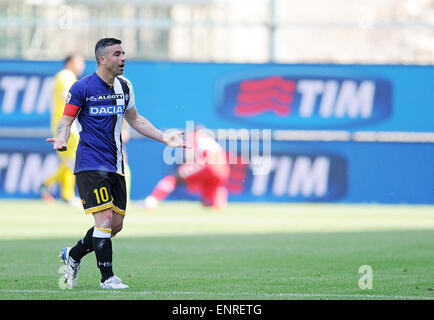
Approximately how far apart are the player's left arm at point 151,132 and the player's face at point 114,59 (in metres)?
0.51

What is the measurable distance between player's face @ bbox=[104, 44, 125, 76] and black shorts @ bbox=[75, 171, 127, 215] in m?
0.87

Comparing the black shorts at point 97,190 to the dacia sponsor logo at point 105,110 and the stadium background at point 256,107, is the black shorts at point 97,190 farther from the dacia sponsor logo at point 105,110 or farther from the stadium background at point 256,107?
the stadium background at point 256,107

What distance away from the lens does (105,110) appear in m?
9.02

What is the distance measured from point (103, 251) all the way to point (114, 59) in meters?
1.60

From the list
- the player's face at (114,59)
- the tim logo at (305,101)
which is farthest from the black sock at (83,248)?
the tim logo at (305,101)

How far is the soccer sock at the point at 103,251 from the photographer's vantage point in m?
8.79

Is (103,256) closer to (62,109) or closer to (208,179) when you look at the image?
(62,109)

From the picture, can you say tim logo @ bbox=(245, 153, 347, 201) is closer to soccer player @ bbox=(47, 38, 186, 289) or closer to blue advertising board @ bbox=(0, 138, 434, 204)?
blue advertising board @ bbox=(0, 138, 434, 204)

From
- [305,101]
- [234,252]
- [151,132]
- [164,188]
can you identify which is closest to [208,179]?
[164,188]

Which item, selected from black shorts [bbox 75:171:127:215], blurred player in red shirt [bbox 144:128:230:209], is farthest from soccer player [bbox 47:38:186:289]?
blurred player in red shirt [bbox 144:128:230:209]

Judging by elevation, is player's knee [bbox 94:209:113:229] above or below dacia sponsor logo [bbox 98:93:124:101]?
below

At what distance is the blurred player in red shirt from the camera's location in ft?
61.6

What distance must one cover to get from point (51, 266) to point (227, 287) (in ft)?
7.77
